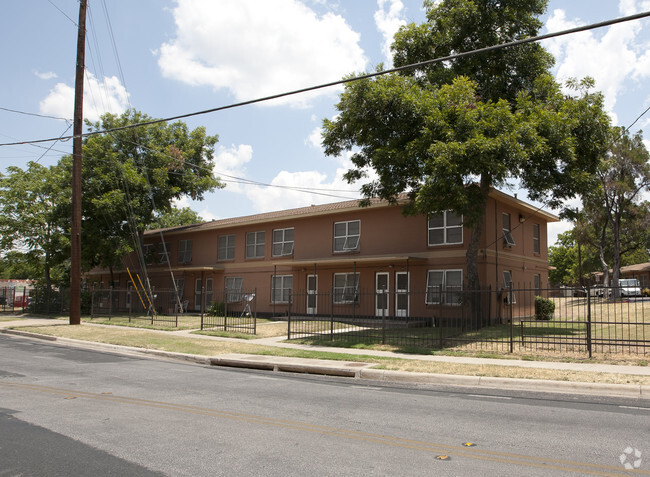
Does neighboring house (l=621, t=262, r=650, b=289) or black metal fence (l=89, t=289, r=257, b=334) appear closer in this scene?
black metal fence (l=89, t=289, r=257, b=334)

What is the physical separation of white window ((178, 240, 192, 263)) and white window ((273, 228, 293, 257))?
8250 mm

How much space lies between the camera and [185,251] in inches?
1388

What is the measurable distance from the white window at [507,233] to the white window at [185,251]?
2089cm

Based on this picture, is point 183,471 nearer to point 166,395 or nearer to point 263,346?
point 166,395

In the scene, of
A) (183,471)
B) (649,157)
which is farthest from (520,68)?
(649,157)

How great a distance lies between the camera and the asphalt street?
488 centimetres

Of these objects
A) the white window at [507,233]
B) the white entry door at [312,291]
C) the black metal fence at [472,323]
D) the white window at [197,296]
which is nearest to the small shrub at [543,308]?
the black metal fence at [472,323]

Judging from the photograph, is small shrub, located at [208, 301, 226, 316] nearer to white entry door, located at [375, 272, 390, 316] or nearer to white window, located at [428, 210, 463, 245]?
white entry door, located at [375, 272, 390, 316]

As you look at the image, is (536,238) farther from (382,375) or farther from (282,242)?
(382,375)

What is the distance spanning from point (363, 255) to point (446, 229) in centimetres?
443

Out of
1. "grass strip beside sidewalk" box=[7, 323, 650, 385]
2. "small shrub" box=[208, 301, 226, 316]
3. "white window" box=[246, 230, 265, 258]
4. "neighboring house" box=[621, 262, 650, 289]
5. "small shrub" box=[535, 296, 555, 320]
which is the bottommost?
"grass strip beside sidewalk" box=[7, 323, 650, 385]

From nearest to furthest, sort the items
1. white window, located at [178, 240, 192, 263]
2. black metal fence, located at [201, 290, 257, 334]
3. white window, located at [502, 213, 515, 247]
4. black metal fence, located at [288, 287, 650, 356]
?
black metal fence, located at [288, 287, 650, 356]
white window, located at [502, 213, 515, 247]
black metal fence, located at [201, 290, 257, 334]
white window, located at [178, 240, 192, 263]

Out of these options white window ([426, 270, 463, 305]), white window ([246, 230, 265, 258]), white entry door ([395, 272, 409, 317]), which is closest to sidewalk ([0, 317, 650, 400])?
white window ([426, 270, 463, 305])

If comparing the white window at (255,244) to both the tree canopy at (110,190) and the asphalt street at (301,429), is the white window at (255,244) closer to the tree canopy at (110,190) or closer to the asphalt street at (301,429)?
the tree canopy at (110,190)
